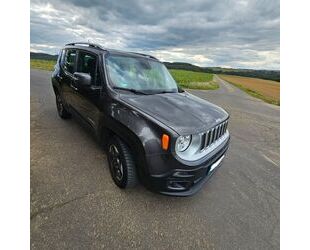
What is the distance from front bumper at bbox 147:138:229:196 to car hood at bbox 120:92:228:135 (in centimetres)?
40

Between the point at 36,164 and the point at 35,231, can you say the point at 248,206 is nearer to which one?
the point at 35,231

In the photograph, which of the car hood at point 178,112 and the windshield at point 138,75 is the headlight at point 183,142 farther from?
the windshield at point 138,75

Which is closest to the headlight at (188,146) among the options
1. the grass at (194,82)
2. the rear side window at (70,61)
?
the grass at (194,82)

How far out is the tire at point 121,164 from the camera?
277 centimetres

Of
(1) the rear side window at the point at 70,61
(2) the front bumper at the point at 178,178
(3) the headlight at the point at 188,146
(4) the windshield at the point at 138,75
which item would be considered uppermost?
(1) the rear side window at the point at 70,61

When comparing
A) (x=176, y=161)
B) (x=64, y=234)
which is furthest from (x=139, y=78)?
(x=64, y=234)

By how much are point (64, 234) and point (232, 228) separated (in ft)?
6.30

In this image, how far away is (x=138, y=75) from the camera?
3.60 m

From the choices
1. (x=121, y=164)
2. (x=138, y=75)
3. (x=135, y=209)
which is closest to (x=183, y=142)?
(x=121, y=164)

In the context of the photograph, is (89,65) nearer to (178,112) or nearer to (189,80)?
(178,112)

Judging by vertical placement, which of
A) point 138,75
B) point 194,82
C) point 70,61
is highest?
point 194,82

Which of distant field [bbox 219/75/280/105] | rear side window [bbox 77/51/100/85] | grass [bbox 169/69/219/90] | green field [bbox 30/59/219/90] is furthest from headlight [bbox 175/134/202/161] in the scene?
distant field [bbox 219/75/280/105]

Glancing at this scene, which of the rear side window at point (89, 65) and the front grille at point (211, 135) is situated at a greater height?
the rear side window at point (89, 65)

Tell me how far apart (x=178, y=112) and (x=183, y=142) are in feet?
1.61
